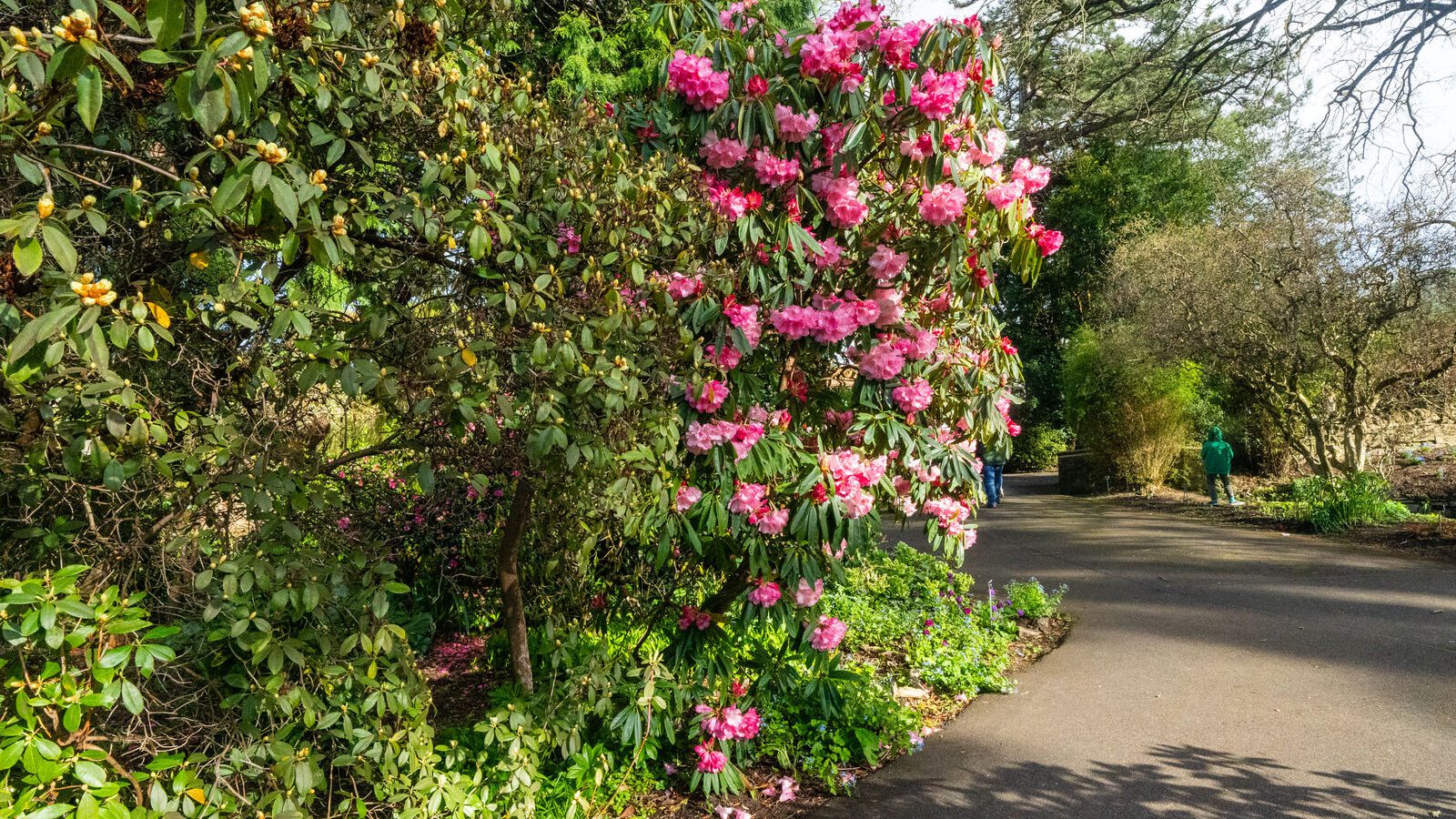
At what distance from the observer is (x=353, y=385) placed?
192cm

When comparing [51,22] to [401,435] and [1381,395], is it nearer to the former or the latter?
[401,435]

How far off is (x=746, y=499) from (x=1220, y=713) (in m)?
3.01

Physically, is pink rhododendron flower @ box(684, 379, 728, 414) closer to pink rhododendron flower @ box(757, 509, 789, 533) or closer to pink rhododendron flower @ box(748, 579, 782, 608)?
pink rhododendron flower @ box(757, 509, 789, 533)

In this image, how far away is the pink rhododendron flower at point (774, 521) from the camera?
9.77 ft

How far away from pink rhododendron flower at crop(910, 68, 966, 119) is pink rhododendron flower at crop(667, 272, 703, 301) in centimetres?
100

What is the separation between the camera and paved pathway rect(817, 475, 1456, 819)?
3.35 meters

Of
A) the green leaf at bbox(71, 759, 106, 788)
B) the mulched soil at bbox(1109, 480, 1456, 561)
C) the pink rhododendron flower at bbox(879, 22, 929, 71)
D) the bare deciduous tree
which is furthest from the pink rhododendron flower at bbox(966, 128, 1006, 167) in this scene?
the bare deciduous tree

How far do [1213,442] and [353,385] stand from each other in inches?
509

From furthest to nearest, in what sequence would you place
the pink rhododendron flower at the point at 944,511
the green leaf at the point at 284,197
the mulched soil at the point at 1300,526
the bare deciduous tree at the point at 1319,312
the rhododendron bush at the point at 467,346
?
1. the bare deciduous tree at the point at 1319,312
2. the mulched soil at the point at 1300,526
3. the pink rhododendron flower at the point at 944,511
4. the rhododendron bush at the point at 467,346
5. the green leaf at the point at 284,197

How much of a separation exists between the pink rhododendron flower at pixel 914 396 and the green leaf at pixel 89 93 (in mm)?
2593

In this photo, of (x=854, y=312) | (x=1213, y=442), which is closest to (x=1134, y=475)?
(x=1213, y=442)

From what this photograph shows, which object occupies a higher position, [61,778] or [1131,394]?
[1131,394]

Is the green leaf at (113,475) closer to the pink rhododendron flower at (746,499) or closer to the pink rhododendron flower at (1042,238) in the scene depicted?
the pink rhododendron flower at (746,499)

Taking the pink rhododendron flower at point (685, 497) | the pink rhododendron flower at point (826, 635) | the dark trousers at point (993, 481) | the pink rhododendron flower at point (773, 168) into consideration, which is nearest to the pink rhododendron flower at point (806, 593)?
the pink rhododendron flower at point (826, 635)
